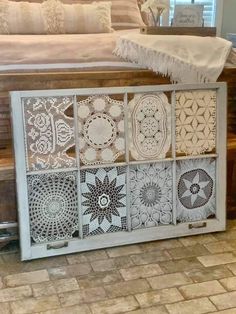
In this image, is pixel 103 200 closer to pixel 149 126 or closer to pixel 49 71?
pixel 149 126

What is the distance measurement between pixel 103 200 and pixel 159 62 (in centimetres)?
78

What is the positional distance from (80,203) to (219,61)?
3.52 feet

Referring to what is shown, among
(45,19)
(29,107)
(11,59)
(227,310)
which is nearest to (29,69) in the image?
(11,59)

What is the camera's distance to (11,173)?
90.0 inches

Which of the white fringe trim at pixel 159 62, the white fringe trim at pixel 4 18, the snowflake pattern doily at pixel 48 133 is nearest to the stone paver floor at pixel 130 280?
the snowflake pattern doily at pixel 48 133

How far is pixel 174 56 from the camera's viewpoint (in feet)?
8.11

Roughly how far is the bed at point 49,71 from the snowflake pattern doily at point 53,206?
0.13 m

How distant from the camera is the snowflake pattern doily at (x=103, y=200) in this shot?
7.65 feet

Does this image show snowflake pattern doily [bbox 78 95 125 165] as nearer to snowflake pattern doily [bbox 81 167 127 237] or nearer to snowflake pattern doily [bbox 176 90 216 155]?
snowflake pattern doily [bbox 81 167 127 237]

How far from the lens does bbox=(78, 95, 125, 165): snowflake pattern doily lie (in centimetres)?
229

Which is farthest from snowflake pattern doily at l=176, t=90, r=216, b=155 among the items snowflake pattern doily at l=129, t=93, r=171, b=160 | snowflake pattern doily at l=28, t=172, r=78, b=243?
snowflake pattern doily at l=28, t=172, r=78, b=243

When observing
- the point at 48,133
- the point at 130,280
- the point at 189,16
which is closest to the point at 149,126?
the point at 48,133

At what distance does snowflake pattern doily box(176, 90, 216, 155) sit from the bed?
0.69 ft

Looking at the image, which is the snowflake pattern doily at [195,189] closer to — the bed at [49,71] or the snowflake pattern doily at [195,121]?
the snowflake pattern doily at [195,121]
